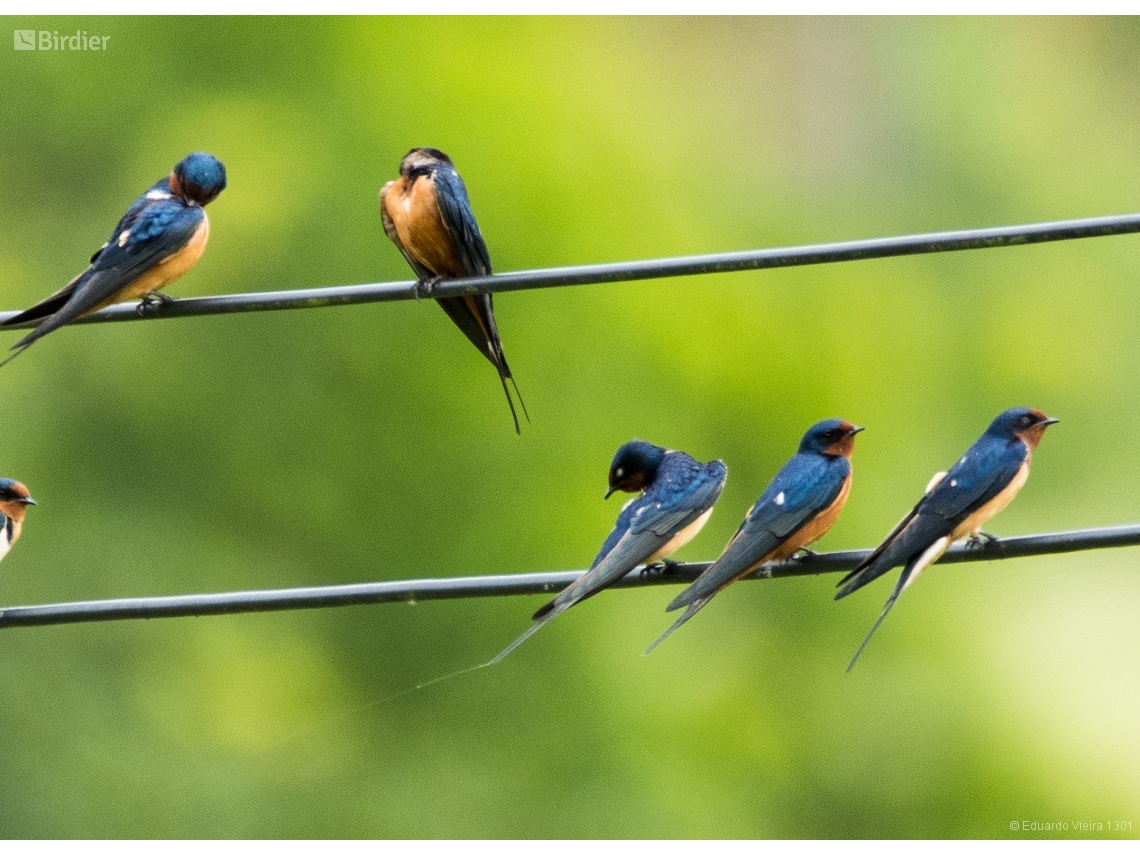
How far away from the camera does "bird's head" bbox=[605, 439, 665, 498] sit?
5.71 meters

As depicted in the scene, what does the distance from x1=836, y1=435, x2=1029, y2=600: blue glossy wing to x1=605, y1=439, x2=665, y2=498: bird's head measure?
3.22 ft

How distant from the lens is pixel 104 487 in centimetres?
→ 1325

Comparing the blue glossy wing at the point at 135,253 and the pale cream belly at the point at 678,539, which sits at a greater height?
the blue glossy wing at the point at 135,253

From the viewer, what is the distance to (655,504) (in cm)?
540

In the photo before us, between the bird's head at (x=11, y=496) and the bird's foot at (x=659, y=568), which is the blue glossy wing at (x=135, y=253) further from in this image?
the bird's foot at (x=659, y=568)

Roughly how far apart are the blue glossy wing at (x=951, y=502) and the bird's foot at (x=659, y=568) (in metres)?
0.46

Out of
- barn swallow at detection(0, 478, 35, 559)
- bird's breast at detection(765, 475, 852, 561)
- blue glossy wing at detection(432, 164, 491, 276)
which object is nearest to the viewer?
→ bird's breast at detection(765, 475, 852, 561)

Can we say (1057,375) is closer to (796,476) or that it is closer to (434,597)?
(796,476)

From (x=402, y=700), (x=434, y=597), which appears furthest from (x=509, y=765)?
(x=434, y=597)

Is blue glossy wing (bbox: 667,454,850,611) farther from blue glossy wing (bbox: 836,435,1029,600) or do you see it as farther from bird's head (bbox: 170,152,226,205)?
bird's head (bbox: 170,152,226,205)

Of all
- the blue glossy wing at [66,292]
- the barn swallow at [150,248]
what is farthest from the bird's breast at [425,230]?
the blue glossy wing at [66,292]

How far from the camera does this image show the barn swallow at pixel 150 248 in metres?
5.23

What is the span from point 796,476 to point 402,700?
877cm

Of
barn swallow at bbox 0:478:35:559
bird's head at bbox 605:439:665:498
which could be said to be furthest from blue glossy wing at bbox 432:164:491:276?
barn swallow at bbox 0:478:35:559
